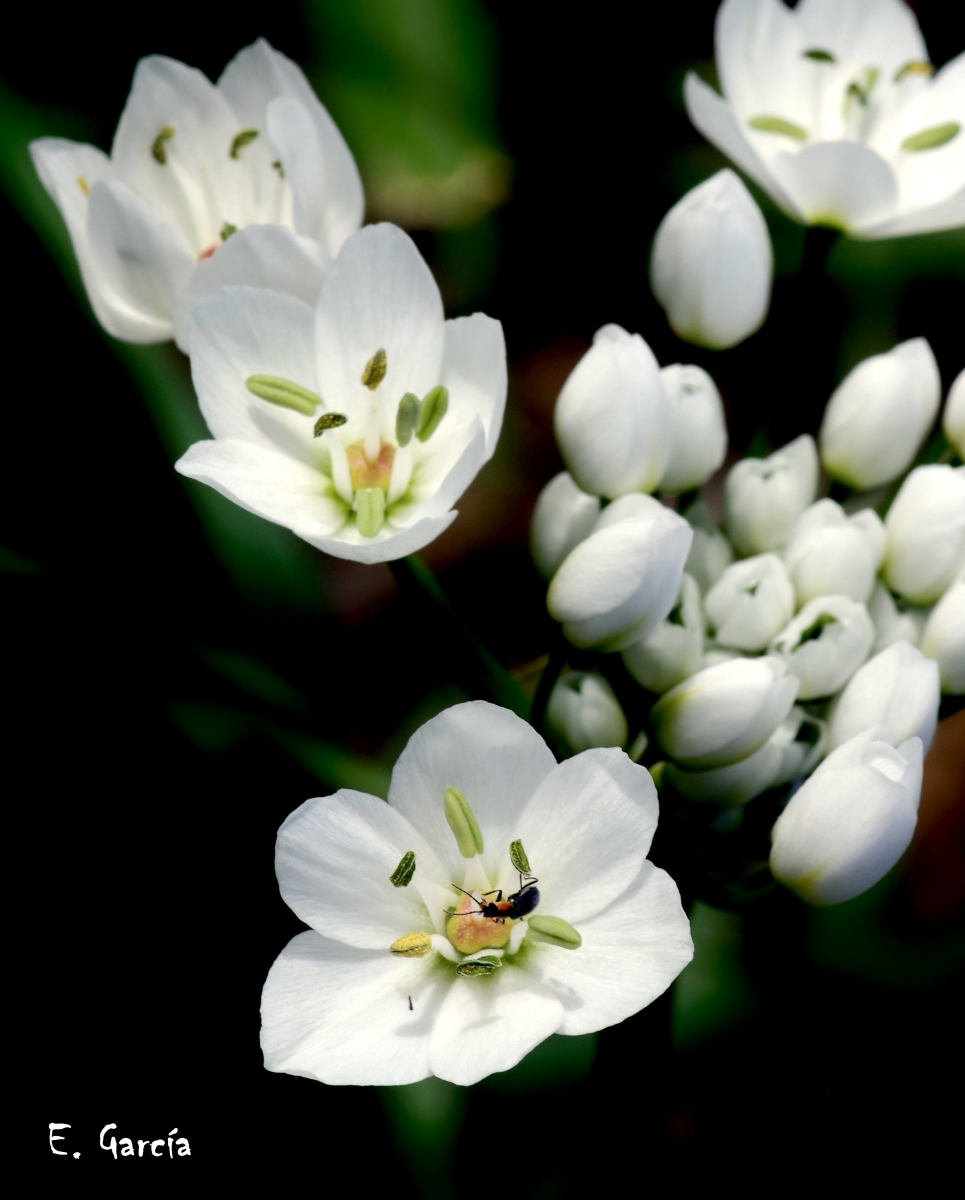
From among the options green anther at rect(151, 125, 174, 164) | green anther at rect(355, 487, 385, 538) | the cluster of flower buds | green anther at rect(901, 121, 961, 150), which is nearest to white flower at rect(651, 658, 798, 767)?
the cluster of flower buds

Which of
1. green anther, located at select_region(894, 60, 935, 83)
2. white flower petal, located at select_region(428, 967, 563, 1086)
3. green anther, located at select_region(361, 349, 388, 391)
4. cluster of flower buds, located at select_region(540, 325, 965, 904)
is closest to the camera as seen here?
white flower petal, located at select_region(428, 967, 563, 1086)

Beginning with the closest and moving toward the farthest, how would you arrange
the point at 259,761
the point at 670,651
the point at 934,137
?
the point at 670,651, the point at 934,137, the point at 259,761

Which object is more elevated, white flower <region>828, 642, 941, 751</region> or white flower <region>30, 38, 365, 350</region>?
white flower <region>30, 38, 365, 350</region>

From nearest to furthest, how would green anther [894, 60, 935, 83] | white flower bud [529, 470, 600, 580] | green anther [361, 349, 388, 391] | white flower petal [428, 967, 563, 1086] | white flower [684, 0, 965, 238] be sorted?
white flower petal [428, 967, 563, 1086] → green anther [361, 349, 388, 391] → white flower bud [529, 470, 600, 580] → white flower [684, 0, 965, 238] → green anther [894, 60, 935, 83]

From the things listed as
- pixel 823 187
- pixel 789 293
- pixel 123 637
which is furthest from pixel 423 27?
pixel 123 637

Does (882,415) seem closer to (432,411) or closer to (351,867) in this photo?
(432,411)

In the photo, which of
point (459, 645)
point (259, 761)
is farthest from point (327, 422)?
point (259, 761)

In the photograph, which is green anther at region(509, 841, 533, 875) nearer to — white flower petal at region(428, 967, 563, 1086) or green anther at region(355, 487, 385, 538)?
white flower petal at region(428, 967, 563, 1086)
